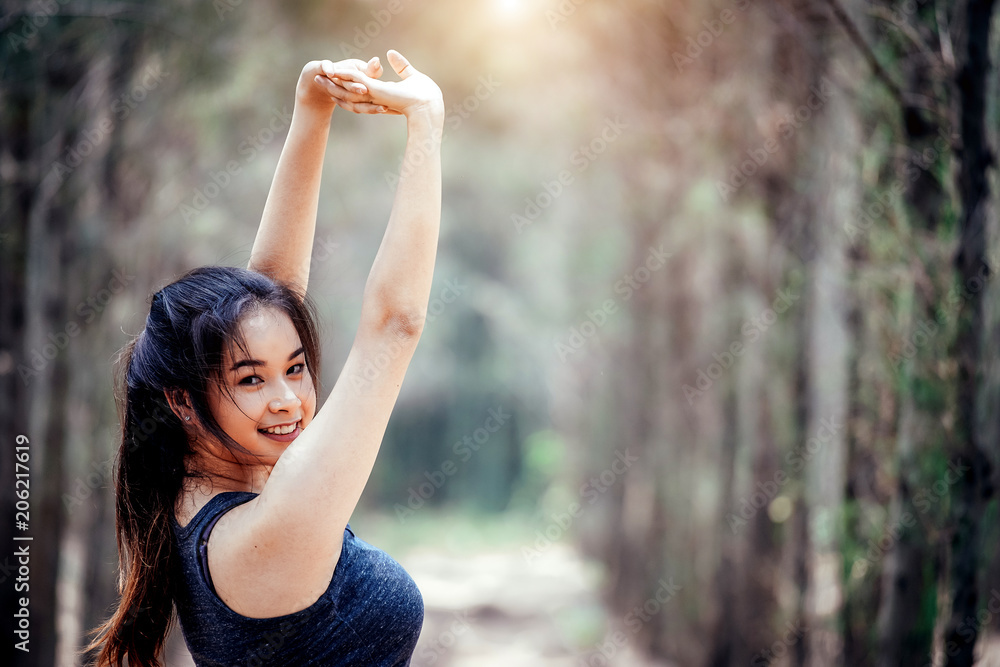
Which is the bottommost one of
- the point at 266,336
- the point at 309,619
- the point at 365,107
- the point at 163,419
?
the point at 309,619

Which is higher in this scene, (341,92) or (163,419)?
(341,92)

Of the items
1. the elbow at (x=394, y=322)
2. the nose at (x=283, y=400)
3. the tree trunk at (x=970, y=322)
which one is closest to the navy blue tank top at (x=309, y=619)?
the nose at (x=283, y=400)

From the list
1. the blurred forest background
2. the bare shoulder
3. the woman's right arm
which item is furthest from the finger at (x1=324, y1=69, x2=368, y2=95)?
the blurred forest background

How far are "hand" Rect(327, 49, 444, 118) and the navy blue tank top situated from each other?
1.97 feet

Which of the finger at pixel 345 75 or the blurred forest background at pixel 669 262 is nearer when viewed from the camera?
the finger at pixel 345 75

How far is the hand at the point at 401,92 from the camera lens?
1.12m

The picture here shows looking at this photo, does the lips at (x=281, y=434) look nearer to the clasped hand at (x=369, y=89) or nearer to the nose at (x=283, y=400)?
the nose at (x=283, y=400)

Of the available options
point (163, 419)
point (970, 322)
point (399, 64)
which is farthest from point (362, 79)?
point (970, 322)

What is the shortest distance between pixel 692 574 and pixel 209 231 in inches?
182

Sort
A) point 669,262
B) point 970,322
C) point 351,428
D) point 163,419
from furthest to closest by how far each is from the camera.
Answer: point 669,262
point 970,322
point 163,419
point 351,428

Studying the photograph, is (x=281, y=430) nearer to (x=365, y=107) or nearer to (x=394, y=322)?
(x=394, y=322)

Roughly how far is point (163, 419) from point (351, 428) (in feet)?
1.32

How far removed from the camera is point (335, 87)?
1.20m

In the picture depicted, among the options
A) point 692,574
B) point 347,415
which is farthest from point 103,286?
point 692,574
